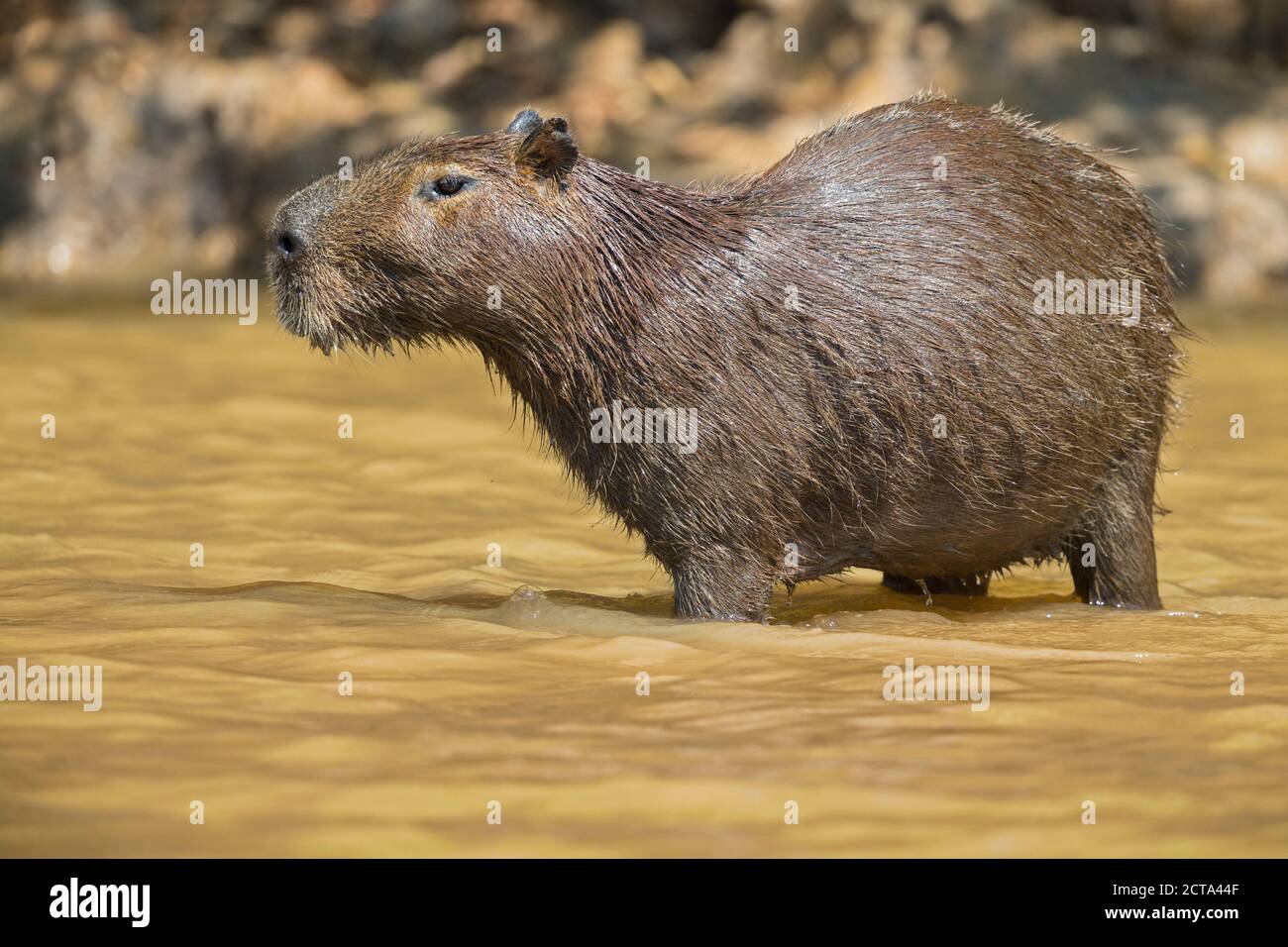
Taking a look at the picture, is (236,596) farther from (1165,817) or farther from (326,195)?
(1165,817)

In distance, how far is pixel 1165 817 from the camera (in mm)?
3535

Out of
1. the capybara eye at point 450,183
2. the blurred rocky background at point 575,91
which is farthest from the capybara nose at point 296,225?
the blurred rocky background at point 575,91

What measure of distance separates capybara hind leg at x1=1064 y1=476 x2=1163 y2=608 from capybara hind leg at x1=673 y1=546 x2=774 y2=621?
1.20 meters

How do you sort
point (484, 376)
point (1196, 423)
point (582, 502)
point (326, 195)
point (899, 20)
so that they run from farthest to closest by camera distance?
1. point (899, 20)
2. point (484, 376)
3. point (1196, 423)
4. point (582, 502)
5. point (326, 195)

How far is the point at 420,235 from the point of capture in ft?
16.7

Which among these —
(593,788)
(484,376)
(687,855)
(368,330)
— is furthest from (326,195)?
(484,376)

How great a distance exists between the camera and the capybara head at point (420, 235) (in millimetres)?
5109

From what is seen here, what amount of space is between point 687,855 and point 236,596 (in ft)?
Answer: 8.32
